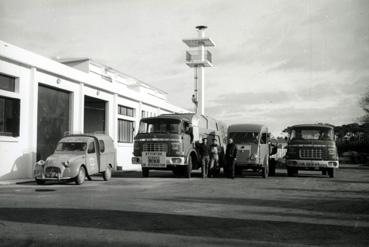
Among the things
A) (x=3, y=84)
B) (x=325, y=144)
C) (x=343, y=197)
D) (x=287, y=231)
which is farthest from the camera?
(x=325, y=144)

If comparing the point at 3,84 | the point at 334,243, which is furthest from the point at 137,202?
the point at 3,84

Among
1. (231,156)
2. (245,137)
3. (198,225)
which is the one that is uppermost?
(245,137)

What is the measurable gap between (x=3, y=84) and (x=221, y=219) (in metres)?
12.3

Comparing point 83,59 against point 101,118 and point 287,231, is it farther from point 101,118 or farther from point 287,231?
point 287,231

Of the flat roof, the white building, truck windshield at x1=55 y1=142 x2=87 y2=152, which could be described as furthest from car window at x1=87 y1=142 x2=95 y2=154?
the flat roof

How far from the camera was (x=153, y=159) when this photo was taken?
19109mm

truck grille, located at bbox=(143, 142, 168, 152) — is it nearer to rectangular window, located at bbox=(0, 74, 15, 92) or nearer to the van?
the van

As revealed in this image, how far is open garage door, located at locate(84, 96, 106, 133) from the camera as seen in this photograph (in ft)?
90.1

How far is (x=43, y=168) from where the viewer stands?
1597 cm

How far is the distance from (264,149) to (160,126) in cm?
475

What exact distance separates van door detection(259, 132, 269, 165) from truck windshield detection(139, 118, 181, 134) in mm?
3747

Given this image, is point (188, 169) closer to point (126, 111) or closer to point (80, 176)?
point (80, 176)

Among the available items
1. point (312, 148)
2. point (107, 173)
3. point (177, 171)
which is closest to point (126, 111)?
point (177, 171)

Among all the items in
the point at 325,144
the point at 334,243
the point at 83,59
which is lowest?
the point at 334,243
